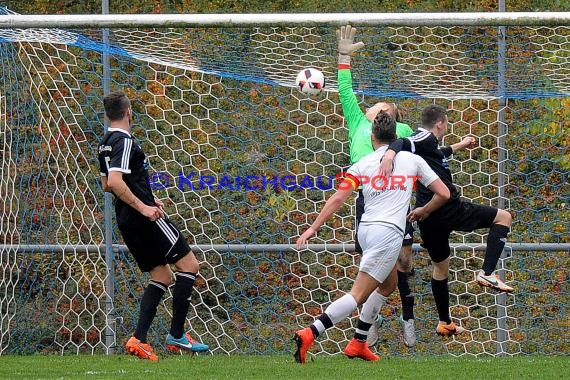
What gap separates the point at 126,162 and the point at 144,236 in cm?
51

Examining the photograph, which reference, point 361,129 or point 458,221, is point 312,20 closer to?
point 361,129

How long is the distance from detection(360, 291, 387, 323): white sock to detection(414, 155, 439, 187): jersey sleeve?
0.90 metres

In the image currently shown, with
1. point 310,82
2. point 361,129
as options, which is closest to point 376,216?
point 361,129

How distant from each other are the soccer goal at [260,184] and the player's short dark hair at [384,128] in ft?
6.20

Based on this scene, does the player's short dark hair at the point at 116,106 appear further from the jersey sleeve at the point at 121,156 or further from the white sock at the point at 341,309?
the white sock at the point at 341,309

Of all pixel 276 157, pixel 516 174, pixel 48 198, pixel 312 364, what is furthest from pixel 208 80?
pixel 312 364

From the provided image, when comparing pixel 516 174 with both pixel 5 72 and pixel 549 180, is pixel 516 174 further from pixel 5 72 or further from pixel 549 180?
pixel 5 72

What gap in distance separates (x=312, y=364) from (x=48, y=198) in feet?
11.4

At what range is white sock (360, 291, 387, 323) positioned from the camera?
7.09 m

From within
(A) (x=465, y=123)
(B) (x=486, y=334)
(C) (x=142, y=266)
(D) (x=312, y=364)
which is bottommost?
(B) (x=486, y=334)

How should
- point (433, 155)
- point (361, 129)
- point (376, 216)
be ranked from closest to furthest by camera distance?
point (376, 216)
point (433, 155)
point (361, 129)

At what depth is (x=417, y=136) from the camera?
741 centimetres

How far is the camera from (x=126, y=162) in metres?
6.90
